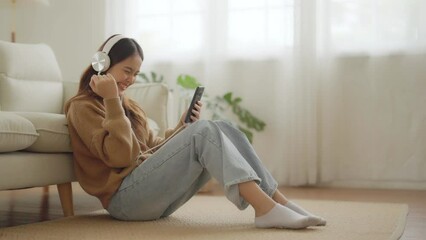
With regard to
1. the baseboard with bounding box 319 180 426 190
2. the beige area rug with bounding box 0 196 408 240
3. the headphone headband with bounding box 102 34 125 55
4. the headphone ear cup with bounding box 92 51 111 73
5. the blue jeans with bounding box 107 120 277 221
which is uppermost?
the headphone headband with bounding box 102 34 125 55

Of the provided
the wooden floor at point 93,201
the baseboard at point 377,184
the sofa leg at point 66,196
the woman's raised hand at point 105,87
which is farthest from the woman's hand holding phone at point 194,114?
the baseboard at point 377,184

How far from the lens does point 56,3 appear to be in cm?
411

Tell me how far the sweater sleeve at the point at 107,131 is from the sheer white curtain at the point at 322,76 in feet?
5.99

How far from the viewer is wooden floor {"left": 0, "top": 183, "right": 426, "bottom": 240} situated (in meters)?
2.06

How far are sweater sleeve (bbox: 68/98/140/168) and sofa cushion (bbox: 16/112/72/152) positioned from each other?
70 mm

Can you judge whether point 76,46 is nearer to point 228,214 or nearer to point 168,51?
point 168,51

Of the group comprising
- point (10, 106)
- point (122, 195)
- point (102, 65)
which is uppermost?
point (102, 65)

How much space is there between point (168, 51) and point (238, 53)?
48 centimetres

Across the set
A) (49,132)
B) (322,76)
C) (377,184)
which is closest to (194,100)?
(49,132)

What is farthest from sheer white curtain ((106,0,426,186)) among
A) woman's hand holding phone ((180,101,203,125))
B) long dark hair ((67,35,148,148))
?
long dark hair ((67,35,148,148))

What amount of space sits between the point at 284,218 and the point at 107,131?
1.86 ft

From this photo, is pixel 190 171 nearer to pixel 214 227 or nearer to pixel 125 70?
pixel 214 227

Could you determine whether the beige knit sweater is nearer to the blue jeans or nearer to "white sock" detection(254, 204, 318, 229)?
the blue jeans

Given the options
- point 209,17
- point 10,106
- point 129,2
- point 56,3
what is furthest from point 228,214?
point 56,3
